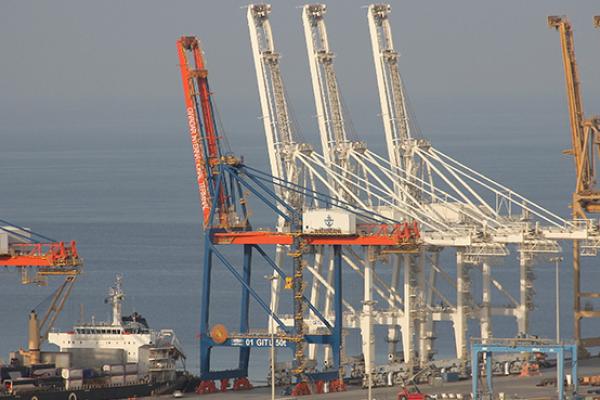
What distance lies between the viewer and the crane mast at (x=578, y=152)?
11900cm

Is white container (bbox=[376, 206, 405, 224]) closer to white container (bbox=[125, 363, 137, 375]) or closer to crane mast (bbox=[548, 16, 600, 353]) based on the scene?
crane mast (bbox=[548, 16, 600, 353])

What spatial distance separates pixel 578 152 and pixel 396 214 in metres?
10.9

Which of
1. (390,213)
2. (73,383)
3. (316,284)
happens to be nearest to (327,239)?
(390,213)

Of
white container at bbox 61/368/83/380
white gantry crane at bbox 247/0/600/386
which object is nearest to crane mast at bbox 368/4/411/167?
white gantry crane at bbox 247/0/600/386

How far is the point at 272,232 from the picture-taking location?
110062 mm

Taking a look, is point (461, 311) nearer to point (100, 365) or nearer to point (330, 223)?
point (330, 223)

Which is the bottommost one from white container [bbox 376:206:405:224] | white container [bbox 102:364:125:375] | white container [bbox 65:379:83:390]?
white container [bbox 65:379:83:390]

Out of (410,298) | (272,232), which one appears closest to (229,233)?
(272,232)

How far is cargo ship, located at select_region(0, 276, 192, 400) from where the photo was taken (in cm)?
10056

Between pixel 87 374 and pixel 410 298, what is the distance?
61.5 feet

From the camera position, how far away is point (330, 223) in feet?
354

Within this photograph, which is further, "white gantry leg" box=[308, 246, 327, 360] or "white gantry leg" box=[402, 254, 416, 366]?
"white gantry leg" box=[308, 246, 327, 360]

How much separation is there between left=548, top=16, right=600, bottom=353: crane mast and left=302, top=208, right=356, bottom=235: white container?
15.8 metres

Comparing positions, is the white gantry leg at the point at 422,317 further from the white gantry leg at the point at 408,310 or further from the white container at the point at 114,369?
the white container at the point at 114,369
